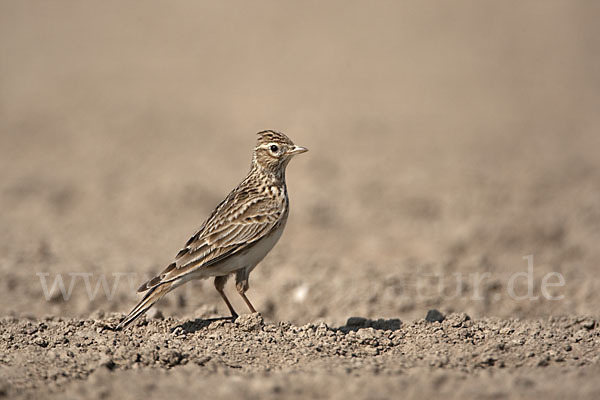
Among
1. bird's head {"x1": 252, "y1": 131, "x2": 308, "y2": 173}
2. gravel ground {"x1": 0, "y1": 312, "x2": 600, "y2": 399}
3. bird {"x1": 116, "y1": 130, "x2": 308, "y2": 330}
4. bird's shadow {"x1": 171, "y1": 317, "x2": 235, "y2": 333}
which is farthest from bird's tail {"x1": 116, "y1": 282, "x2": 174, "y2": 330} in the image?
bird's head {"x1": 252, "y1": 131, "x2": 308, "y2": 173}

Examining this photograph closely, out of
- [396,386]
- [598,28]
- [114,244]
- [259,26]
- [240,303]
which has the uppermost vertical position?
[259,26]

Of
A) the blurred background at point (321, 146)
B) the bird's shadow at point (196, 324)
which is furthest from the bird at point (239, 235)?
the blurred background at point (321, 146)

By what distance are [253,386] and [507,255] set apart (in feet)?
22.4

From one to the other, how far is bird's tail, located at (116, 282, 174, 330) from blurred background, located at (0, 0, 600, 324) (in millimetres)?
1332

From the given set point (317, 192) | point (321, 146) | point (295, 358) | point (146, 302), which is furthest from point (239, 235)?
point (321, 146)

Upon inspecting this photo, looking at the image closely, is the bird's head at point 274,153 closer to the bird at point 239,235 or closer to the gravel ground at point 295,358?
the bird at point 239,235

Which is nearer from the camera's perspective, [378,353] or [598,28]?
[378,353]

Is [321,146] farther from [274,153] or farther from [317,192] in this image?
[274,153]

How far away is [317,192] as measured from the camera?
13906 millimetres

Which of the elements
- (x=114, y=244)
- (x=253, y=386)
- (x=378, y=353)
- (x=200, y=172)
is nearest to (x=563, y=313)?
(x=378, y=353)

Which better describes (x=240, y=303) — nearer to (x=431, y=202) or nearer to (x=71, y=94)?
(x=431, y=202)

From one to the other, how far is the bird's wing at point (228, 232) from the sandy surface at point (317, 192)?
0.57 m

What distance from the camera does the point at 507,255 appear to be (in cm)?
1102

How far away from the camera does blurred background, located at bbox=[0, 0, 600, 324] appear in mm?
9500
